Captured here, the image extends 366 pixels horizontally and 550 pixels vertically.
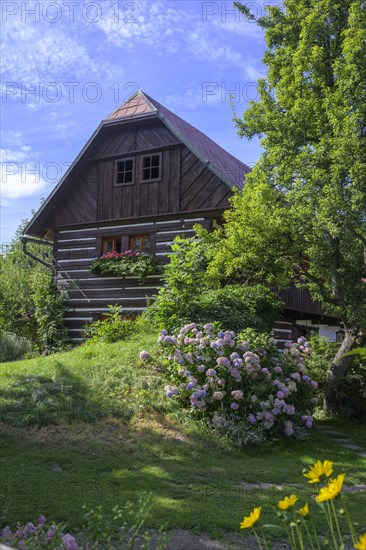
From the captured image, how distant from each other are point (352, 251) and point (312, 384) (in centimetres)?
322

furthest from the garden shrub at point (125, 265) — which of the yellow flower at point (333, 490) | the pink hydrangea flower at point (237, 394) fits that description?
the yellow flower at point (333, 490)

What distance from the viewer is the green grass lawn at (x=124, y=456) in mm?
5184

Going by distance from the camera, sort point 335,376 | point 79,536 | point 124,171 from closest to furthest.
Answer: point 79,536 < point 335,376 < point 124,171

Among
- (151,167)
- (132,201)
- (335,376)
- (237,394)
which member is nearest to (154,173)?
(151,167)

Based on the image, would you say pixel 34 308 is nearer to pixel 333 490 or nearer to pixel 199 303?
pixel 199 303

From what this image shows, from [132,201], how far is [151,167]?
1338 millimetres

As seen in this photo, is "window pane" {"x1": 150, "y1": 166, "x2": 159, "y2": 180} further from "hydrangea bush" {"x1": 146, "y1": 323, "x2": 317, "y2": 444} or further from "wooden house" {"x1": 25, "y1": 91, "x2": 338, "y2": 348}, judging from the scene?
"hydrangea bush" {"x1": 146, "y1": 323, "x2": 317, "y2": 444}

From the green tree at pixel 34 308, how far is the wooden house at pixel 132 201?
1.71ft

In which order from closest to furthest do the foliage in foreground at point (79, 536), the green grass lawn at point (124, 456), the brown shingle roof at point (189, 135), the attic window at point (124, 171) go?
the foliage in foreground at point (79, 536) < the green grass lawn at point (124, 456) < the brown shingle roof at point (189, 135) < the attic window at point (124, 171)

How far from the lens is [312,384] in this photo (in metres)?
10.3

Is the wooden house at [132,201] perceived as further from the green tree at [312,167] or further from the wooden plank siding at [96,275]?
Result: the green tree at [312,167]

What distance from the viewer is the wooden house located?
689 inches

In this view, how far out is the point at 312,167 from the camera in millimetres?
11375

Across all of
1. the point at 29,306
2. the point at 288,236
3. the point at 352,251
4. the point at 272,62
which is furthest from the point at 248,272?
the point at 29,306
